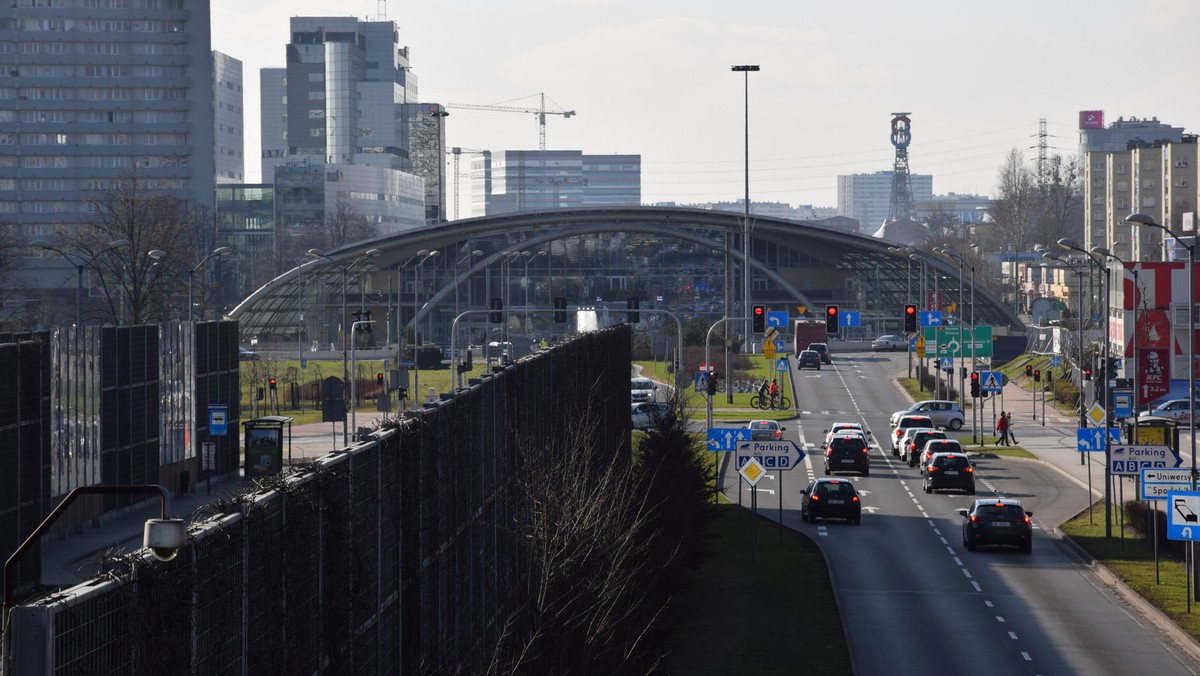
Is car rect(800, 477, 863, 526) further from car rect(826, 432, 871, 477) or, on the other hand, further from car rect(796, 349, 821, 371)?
car rect(796, 349, 821, 371)

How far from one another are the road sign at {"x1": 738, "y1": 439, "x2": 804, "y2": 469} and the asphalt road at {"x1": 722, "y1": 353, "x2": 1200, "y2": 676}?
2.61 meters

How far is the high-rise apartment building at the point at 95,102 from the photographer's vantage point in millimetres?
155250

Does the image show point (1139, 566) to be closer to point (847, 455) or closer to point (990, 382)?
point (847, 455)

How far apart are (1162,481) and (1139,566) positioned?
3.90m

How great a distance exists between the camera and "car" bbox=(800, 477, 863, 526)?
4134 cm

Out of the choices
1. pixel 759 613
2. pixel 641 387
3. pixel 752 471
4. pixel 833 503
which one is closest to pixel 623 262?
pixel 641 387

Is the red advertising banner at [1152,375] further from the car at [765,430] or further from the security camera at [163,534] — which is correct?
the security camera at [163,534]

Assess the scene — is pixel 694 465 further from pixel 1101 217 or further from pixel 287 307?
pixel 1101 217

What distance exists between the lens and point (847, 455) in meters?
52.5

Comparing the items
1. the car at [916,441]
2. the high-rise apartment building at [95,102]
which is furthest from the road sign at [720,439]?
the high-rise apartment building at [95,102]

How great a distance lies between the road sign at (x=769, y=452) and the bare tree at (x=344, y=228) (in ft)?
404

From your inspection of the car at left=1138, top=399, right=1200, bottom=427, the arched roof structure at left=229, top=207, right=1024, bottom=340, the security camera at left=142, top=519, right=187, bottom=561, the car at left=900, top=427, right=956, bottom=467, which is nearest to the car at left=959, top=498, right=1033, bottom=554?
the car at left=900, top=427, right=956, bottom=467

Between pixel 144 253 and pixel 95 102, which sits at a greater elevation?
pixel 95 102

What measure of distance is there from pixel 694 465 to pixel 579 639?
21659 mm
